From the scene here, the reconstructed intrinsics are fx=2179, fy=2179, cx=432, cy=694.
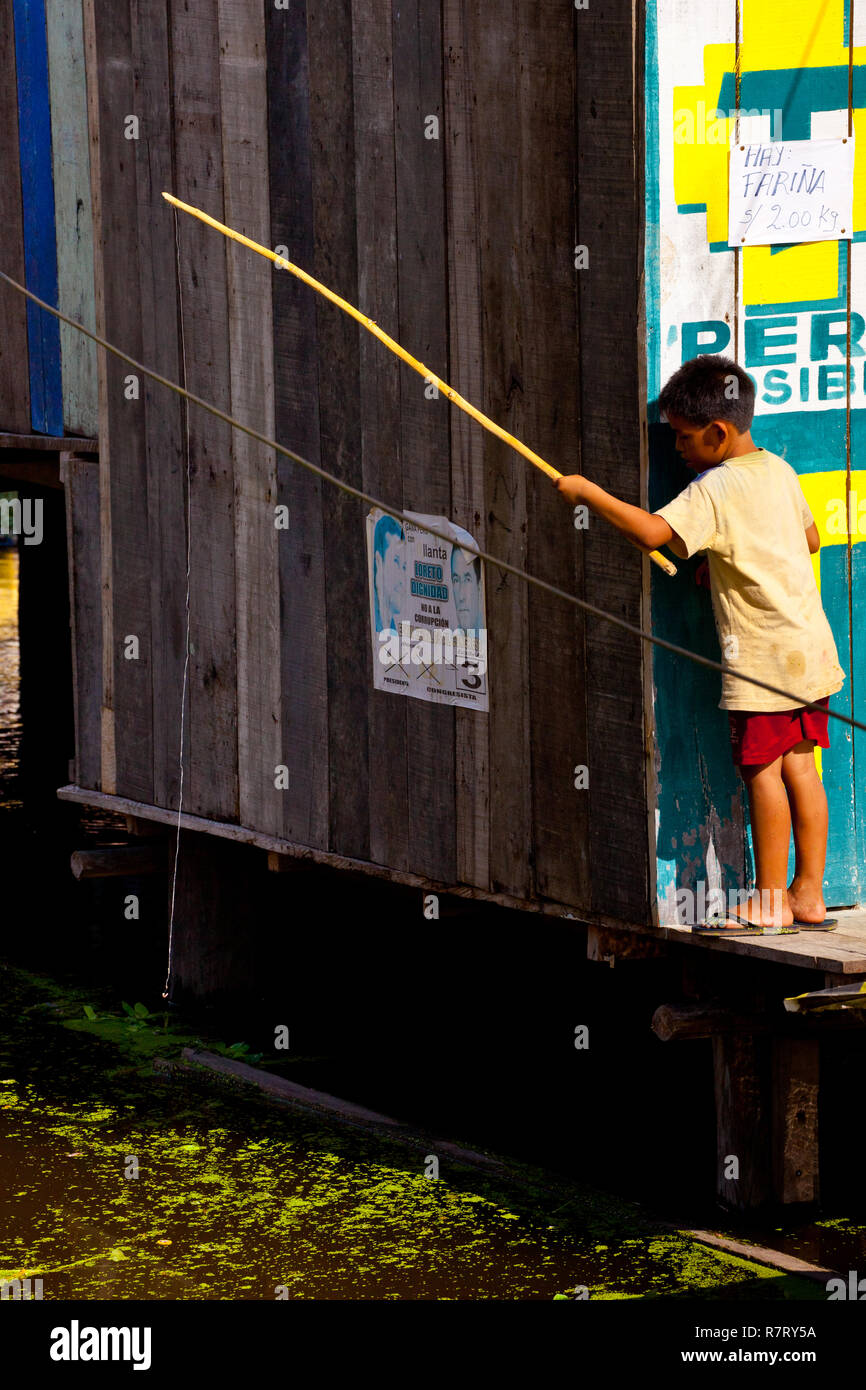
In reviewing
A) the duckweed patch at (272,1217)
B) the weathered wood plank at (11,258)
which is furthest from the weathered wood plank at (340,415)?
the weathered wood plank at (11,258)

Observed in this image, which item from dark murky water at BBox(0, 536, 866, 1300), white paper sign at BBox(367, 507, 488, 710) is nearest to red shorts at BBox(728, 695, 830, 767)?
white paper sign at BBox(367, 507, 488, 710)

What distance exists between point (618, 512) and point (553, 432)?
53 centimetres

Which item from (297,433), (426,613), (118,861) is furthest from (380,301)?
(118,861)

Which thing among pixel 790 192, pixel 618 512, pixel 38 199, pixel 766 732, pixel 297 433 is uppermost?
pixel 38 199

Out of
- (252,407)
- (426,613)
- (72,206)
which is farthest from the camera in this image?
(72,206)

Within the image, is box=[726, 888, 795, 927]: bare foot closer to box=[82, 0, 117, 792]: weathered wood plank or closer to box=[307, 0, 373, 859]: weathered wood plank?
box=[307, 0, 373, 859]: weathered wood plank

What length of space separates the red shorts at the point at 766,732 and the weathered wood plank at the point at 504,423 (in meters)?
0.68

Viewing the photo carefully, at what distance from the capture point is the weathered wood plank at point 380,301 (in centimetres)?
621

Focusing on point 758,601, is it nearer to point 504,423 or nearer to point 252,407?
point 504,423

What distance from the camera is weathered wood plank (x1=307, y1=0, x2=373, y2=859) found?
6.40 m

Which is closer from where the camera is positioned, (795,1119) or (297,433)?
(795,1119)

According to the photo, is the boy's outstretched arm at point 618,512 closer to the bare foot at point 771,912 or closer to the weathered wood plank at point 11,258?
the bare foot at point 771,912

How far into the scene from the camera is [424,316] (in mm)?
6133

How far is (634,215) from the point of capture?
5.41 meters
